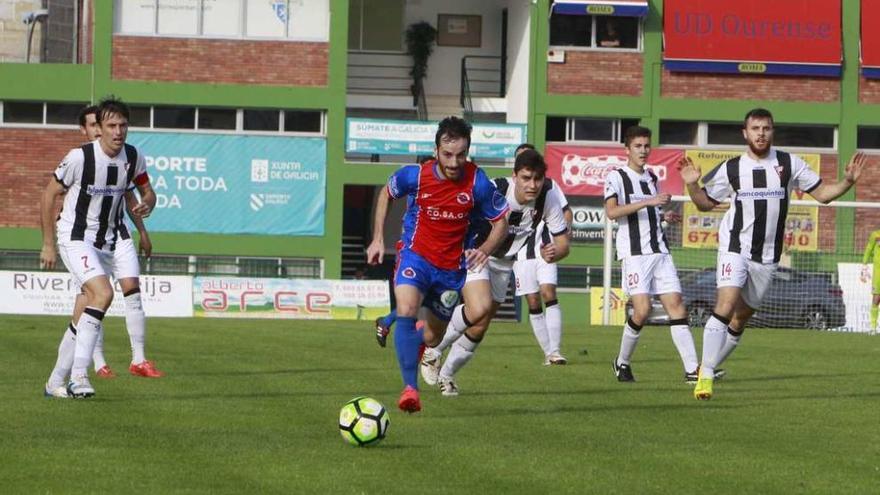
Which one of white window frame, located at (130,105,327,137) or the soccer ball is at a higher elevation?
white window frame, located at (130,105,327,137)

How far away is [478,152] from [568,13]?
485 centimetres

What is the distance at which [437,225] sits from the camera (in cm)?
1201

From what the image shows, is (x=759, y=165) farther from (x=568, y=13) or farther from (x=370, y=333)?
(x=568, y=13)

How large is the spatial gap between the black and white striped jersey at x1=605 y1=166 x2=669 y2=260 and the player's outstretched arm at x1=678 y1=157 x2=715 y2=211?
1729 millimetres

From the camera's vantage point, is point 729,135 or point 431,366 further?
point 729,135

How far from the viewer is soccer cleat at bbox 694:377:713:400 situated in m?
13.7

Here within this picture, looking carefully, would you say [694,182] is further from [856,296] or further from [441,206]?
[856,296]

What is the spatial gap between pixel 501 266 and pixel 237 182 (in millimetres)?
31964

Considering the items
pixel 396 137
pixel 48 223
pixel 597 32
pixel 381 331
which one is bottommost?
pixel 381 331

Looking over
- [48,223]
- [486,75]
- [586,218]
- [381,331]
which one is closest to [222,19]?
[486,75]

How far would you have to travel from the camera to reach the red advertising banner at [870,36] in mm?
47844

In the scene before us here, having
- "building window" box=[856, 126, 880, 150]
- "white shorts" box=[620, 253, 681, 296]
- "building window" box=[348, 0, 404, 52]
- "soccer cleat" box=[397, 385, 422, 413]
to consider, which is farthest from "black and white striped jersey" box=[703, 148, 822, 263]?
"building window" box=[348, 0, 404, 52]

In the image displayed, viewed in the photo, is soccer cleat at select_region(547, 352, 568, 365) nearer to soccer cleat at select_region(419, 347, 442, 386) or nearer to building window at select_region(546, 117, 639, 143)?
soccer cleat at select_region(419, 347, 442, 386)

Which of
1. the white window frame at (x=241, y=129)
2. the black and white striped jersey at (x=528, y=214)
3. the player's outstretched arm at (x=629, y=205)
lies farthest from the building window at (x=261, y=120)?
the black and white striped jersey at (x=528, y=214)
